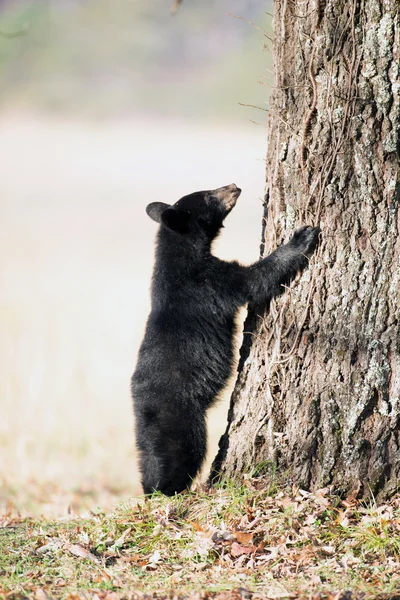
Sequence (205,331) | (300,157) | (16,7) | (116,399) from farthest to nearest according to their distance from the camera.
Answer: (16,7)
(116,399)
(205,331)
(300,157)

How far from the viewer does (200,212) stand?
530 cm

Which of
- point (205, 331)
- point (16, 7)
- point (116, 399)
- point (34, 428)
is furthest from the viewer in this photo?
point (16, 7)

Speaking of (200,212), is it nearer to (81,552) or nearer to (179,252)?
(179,252)

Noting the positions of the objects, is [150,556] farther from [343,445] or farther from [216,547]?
[343,445]

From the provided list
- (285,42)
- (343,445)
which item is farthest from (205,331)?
(285,42)

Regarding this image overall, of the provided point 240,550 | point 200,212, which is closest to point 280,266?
point 200,212

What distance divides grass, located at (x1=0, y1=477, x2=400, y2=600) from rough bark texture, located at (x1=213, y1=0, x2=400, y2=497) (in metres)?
0.23

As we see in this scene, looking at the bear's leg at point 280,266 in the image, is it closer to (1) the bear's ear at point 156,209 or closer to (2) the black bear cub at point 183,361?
(2) the black bear cub at point 183,361

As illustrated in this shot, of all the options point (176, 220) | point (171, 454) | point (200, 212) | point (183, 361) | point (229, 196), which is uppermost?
point (229, 196)

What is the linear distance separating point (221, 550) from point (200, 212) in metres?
2.65

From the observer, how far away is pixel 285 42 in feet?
13.2

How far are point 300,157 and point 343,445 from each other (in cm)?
172

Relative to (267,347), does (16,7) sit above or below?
above

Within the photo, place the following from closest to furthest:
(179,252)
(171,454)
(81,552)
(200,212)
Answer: (81,552), (171,454), (179,252), (200,212)
